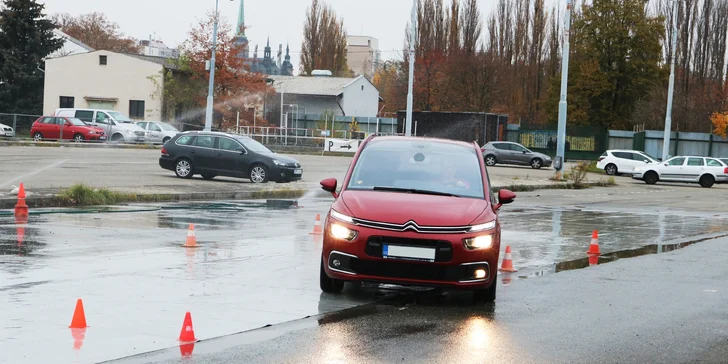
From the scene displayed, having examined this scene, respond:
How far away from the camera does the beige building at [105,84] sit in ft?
224

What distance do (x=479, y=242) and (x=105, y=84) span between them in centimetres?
6258

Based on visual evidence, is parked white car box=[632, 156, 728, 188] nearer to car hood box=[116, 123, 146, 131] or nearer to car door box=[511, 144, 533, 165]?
car door box=[511, 144, 533, 165]

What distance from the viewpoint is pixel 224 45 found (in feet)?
225

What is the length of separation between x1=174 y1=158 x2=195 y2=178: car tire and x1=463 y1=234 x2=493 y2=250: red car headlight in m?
21.7

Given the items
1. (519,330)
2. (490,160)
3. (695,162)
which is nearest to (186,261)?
(519,330)

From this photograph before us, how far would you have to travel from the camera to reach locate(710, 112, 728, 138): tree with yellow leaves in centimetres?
6381

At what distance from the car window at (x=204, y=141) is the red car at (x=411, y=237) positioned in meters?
20.5

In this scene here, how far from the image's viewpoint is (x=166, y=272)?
11133 mm

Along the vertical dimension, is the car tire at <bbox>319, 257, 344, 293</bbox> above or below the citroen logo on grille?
below

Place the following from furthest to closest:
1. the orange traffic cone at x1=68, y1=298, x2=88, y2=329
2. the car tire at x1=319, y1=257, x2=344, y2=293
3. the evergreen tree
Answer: the evergreen tree < the car tire at x1=319, y1=257, x2=344, y2=293 < the orange traffic cone at x1=68, y1=298, x2=88, y2=329

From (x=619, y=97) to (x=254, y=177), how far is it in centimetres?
5065

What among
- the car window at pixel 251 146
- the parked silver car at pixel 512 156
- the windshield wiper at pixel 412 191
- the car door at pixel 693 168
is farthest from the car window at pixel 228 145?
the parked silver car at pixel 512 156

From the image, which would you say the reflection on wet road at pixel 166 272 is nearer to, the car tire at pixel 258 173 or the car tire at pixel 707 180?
the car tire at pixel 258 173

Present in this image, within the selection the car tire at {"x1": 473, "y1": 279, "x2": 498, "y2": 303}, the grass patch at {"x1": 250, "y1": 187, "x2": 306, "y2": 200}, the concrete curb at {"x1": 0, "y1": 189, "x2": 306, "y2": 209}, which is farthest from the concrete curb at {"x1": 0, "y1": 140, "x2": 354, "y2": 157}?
the car tire at {"x1": 473, "y1": 279, "x2": 498, "y2": 303}
